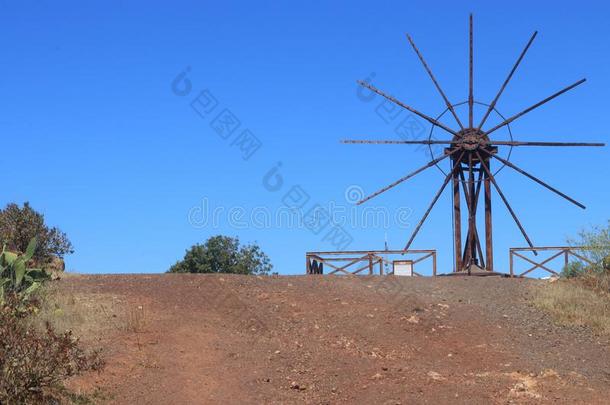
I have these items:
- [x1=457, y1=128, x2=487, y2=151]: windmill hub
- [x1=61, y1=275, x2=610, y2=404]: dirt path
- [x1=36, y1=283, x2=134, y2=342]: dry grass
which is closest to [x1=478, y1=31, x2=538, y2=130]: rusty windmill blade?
[x1=457, y1=128, x2=487, y2=151]: windmill hub

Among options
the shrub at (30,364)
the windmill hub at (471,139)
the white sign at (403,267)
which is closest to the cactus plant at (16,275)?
the shrub at (30,364)

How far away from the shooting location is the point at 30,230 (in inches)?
1049

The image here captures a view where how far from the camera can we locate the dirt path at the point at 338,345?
13320 mm

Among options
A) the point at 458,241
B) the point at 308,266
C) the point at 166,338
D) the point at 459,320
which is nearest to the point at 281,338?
the point at 166,338

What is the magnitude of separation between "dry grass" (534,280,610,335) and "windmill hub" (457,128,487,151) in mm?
7804

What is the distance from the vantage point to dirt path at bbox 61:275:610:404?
43.7ft

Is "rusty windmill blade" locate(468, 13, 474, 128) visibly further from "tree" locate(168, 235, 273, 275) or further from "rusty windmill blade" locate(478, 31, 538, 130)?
"tree" locate(168, 235, 273, 275)

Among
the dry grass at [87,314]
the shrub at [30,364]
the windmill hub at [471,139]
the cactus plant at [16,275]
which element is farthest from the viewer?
the windmill hub at [471,139]

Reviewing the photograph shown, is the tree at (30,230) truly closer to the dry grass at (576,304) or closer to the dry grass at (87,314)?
the dry grass at (87,314)

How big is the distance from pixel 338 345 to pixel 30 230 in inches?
586

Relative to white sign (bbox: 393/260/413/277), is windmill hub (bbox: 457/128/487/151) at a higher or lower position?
higher

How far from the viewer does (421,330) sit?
56.2ft

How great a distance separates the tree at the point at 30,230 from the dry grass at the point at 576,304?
16282 millimetres

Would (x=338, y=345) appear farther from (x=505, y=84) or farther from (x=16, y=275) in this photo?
(x=505, y=84)
